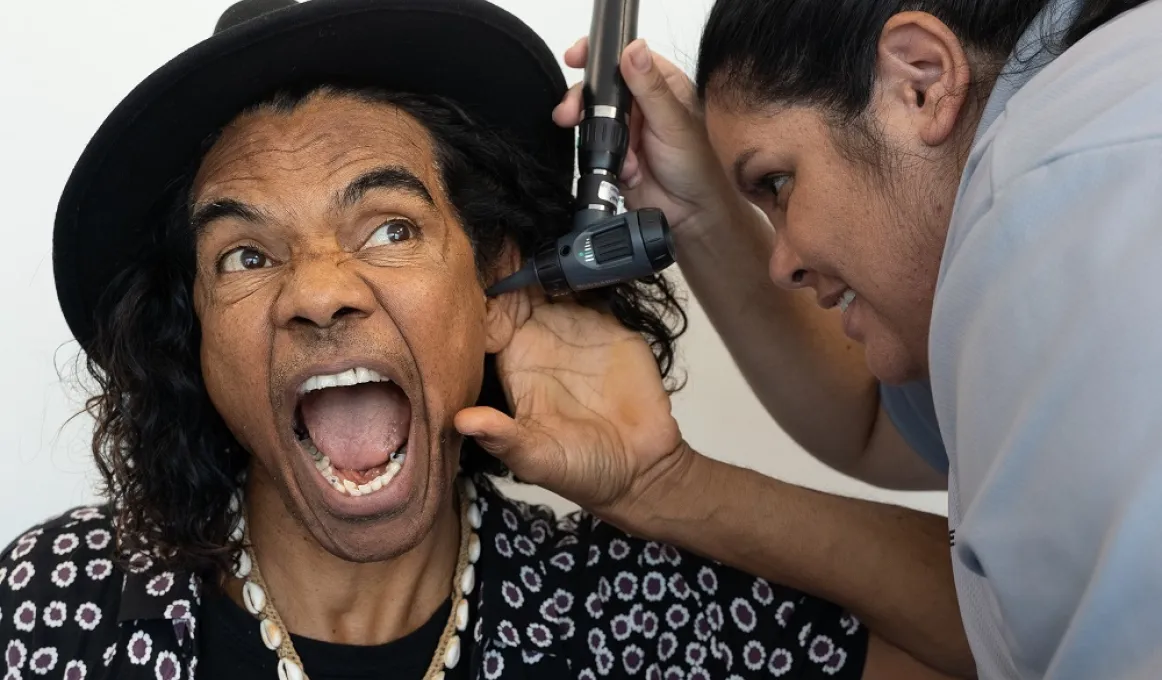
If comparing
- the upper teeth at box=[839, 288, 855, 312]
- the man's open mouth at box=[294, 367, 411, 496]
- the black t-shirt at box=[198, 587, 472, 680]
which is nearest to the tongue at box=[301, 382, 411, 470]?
the man's open mouth at box=[294, 367, 411, 496]

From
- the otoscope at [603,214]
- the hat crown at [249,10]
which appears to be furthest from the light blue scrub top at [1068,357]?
the hat crown at [249,10]

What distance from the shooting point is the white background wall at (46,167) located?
2057 millimetres

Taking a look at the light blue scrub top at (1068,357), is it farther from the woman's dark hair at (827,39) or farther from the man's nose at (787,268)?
the man's nose at (787,268)

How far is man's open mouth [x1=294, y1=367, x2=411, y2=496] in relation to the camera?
155 cm

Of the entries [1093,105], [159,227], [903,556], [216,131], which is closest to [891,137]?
[1093,105]

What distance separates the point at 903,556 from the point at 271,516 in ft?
2.70

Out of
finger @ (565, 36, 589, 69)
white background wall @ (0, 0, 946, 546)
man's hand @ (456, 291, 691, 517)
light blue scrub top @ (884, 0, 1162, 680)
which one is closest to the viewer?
light blue scrub top @ (884, 0, 1162, 680)

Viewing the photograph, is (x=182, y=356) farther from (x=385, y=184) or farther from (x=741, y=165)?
(x=741, y=165)

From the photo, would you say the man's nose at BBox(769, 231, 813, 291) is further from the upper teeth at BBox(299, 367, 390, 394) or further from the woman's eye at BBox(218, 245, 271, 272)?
the woman's eye at BBox(218, 245, 271, 272)

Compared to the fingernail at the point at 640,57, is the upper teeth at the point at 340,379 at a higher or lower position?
lower

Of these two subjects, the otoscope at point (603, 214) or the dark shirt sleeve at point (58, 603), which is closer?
the dark shirt sleeve at point (58, 603)

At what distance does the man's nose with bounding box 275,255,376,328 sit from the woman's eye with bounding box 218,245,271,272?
0.21 ft

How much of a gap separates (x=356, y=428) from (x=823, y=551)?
627 mm

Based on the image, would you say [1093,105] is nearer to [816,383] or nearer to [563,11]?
[816,383]
